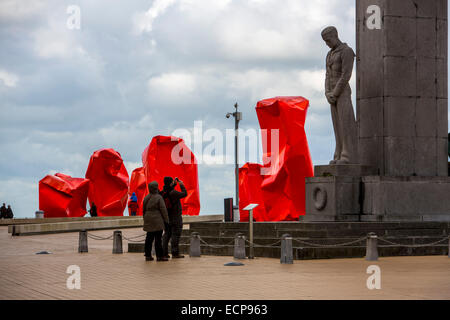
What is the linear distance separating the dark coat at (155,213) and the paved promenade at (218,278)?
84cm

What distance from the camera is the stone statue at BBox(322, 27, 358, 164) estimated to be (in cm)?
2023

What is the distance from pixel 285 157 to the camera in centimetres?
3675

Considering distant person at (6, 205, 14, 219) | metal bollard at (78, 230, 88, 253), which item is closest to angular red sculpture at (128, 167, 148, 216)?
distant person at (6, 205, 14, 219)

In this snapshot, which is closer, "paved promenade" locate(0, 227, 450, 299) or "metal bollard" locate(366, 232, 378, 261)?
"paved promenade" locate(0, 227, 450, 299)

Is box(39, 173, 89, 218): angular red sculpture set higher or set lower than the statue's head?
lower

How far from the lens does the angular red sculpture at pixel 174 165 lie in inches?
1673

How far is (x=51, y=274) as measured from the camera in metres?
13.9

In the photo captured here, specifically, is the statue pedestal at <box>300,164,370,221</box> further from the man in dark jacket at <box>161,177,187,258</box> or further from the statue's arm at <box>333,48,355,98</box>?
the man in dark jacket at <box>161,177,187,258</box>

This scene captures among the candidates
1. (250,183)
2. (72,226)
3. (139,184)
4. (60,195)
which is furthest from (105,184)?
(72,226)

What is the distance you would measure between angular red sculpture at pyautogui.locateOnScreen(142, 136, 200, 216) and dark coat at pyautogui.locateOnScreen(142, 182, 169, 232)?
25.8 m

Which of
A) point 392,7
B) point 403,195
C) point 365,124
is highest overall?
point 392,7
